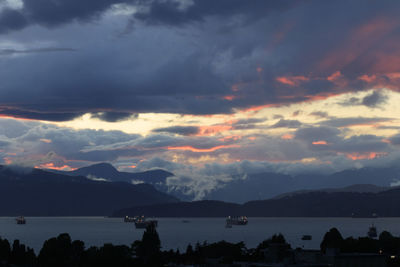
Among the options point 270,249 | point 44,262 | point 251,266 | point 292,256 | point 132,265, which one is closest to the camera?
point 251,266

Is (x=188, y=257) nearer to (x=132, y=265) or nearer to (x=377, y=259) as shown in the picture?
(x=132, y=265)

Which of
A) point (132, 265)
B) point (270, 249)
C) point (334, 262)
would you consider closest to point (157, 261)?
point (132, 265)

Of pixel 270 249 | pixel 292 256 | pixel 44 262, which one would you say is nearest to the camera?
pixel 292 256

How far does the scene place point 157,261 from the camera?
184000 mm

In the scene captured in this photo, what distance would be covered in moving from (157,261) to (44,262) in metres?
35.5

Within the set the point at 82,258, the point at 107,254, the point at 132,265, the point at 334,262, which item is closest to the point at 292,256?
the point at 334,262

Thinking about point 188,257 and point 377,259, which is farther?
point 188,257

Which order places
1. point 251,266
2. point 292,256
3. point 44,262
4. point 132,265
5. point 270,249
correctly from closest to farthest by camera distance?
1. point 251,266
2. point 292,256
3. point 270,249
4. point 132,265
5. point 44,262

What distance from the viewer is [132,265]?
176875 millimetres

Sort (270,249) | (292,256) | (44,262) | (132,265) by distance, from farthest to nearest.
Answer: (44,262) < (132,265) < (270,249) < (292,256)

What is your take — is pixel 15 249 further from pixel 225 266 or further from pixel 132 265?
pixel 225 266

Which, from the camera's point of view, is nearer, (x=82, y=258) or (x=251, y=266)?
(x=251, y=266)

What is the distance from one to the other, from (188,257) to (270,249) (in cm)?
A: 4483

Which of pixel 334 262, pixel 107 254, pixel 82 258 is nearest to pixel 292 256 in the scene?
pixel 334 262
